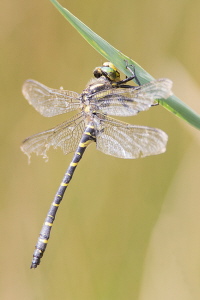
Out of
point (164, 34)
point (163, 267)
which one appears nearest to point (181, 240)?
point (163, 267)

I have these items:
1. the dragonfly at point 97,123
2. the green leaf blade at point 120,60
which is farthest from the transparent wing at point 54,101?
the green leaf blade at point 120,60

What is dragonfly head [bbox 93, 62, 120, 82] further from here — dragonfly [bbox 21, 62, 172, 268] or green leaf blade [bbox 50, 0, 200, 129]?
green leaf blade [bbox 50, 0, 200, 129]

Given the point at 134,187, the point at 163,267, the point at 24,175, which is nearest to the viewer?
the point at 163,267

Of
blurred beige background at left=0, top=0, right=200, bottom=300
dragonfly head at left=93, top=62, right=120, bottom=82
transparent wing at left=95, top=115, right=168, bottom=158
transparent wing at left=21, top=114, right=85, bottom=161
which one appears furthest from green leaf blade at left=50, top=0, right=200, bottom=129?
blurred beige background at left=0, top=0, right=200, bottom=300

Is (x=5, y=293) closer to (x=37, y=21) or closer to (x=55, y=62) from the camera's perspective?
(x=55, y=62)

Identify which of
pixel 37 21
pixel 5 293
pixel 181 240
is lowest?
pixel 5 293

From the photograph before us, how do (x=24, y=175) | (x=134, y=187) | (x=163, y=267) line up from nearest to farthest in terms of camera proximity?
(x=163, y=267) → (x=134, y=187) → (x=24, y=175)

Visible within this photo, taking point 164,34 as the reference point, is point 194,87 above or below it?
below
